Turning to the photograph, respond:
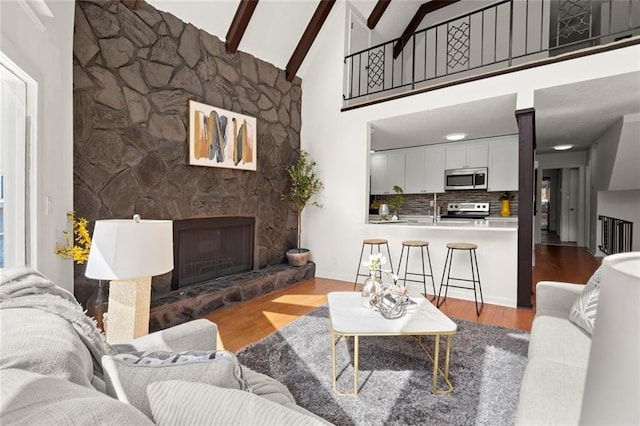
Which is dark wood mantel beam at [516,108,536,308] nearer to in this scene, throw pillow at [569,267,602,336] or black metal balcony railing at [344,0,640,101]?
throw pillow at [569,267,602,336]

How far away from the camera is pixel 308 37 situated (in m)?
4.77

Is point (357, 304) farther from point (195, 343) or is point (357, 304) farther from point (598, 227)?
point (598, 227)

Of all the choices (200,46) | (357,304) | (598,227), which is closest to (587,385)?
(357,304)

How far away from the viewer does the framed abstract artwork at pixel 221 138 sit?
3.71 meters

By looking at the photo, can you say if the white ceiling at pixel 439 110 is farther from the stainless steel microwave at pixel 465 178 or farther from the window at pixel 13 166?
the window at pixel 13 166

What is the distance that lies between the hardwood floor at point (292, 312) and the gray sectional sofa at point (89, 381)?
68.0 inches

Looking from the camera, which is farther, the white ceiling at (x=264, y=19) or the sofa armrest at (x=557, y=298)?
the white ceiling at (x=264, y=19)

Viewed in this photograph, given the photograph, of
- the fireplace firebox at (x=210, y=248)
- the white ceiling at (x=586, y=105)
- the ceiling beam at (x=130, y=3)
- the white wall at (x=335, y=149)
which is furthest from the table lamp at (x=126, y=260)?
the white ceiling at (x=586, y=105)

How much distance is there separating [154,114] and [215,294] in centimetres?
201

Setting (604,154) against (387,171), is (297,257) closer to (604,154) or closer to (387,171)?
(387,171)

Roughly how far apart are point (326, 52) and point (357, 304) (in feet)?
13.6

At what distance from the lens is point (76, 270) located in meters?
2.81

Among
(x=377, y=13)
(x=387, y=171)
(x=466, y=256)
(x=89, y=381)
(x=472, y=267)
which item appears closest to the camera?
(x=89, y=381)

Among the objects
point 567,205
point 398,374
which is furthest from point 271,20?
point 567,205
